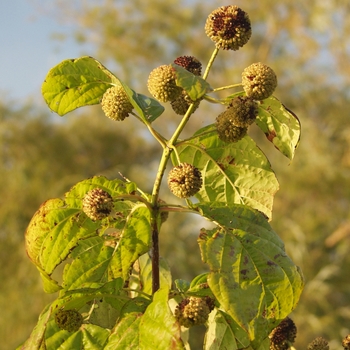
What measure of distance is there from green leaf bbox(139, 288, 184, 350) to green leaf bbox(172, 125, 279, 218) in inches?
11.6

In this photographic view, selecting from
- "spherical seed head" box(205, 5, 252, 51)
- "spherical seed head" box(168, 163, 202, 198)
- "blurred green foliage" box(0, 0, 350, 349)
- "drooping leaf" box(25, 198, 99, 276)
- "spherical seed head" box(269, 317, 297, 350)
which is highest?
"blurred green foliage" box(0, 0, 350, 349)

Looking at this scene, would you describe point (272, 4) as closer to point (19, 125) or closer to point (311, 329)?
point (19, 125)

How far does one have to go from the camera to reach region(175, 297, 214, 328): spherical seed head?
Result: 91cm

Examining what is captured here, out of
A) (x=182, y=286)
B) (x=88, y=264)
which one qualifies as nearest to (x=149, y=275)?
(x=182, y=286)

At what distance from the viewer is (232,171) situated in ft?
3.70

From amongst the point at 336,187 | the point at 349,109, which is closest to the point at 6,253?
the point at 336,187

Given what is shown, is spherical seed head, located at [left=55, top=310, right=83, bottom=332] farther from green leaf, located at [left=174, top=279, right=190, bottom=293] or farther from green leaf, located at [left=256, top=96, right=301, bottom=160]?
green leaf, located at [left=256, top=96, right=301, bottom=160]

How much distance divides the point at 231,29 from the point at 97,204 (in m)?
0.35

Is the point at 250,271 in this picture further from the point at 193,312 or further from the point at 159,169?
the point at 159,169

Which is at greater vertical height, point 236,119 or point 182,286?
point 236,119

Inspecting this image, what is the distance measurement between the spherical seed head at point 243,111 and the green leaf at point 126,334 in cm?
32

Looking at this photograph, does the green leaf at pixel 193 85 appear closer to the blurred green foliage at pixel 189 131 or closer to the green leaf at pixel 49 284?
the green leaf at pixel 49 284

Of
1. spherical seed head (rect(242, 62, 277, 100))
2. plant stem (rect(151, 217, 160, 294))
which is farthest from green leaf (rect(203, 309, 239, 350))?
spherical seed head (rect(242, 62, 277, 100))

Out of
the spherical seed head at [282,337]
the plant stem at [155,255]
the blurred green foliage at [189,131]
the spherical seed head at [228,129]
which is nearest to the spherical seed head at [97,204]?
the plant stem at [155,255]
